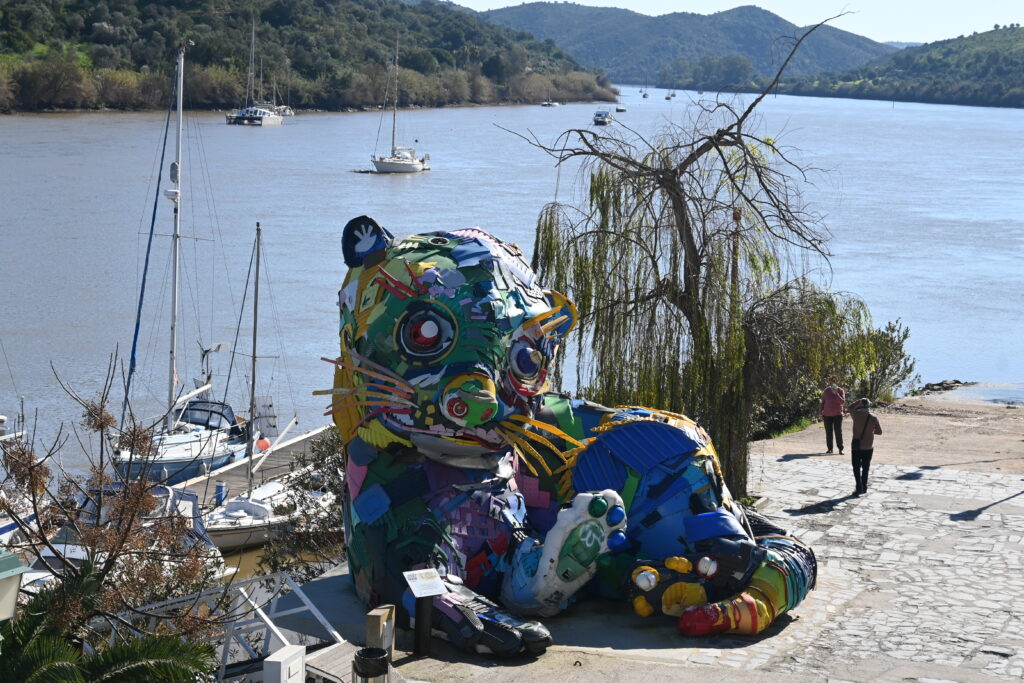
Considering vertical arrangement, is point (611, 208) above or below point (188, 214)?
above

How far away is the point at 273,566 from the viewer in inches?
462

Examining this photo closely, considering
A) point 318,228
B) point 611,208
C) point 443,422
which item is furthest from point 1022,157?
point 443,422

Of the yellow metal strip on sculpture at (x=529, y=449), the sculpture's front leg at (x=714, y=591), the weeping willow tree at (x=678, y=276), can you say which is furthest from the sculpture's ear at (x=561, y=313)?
the weeping willow tree at (x=678, y=276)

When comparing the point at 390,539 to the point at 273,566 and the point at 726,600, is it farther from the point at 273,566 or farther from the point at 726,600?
the point at 273,566

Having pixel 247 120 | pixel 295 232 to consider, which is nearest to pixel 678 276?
pixel 295 232

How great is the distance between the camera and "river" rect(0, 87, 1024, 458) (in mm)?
29172

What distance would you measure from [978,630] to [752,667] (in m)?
2.01

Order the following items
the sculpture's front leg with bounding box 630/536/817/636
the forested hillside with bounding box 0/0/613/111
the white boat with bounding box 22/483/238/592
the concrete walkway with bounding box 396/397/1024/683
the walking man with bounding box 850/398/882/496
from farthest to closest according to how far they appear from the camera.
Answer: the forested hillside with bounding box 0/0/613/111 < the walking man with bounding box 850/398/882/496 < the sculpture's front leg with bounding box 630/536/817/636 < the concrete walkway with bounding box 396/397/1024/683 < the white boat with bounding box 22/483/238/592

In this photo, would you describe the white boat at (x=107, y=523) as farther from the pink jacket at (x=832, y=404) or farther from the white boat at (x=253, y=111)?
the white boat at (x=253, y=111)

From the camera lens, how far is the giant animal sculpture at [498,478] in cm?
816

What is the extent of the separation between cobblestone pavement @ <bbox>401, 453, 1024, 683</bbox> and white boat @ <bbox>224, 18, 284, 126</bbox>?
72.5 m

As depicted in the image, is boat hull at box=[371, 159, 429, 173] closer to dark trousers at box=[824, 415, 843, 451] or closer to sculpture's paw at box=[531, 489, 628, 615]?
dark trousers at box=[824, 415, 843, 451]

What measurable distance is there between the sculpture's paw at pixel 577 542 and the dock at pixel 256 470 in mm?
13692

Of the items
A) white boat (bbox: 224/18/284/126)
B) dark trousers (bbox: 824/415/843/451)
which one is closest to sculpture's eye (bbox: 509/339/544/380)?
dark trousers (bbox: 824/415/843/451)
